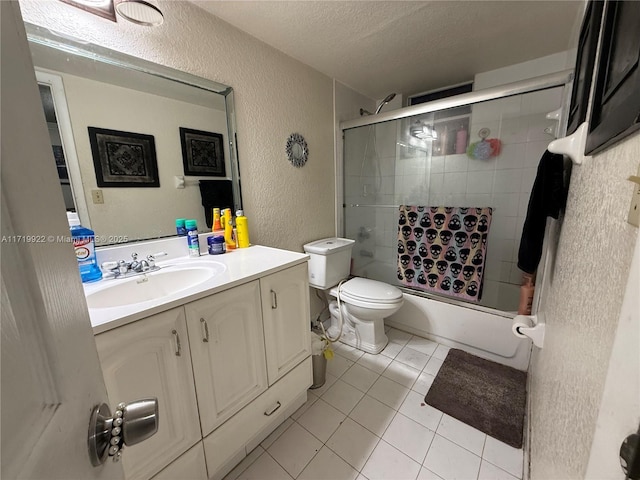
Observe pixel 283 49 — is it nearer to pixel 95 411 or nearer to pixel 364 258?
pixel 364 258

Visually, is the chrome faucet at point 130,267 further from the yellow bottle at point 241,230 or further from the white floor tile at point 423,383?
the white floor tile at point 423,383

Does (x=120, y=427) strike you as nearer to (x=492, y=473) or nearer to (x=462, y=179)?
(x=492, y=473)

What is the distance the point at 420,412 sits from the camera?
1368mm

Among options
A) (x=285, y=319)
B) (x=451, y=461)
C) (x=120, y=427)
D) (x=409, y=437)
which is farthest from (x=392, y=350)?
(x=120, y=427)

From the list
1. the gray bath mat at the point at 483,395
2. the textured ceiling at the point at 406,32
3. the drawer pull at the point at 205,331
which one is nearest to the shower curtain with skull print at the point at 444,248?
the gray bath mat at the point at 483,395

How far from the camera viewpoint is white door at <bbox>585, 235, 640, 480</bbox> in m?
0.24

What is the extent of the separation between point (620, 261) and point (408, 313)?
1.81 m

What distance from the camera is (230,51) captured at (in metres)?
1.39

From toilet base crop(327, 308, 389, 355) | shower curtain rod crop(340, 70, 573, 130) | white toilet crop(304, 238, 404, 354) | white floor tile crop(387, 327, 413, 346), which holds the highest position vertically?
shower curtain rod crop(340, 70, 573, 130)

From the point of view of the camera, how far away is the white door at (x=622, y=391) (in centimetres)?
24

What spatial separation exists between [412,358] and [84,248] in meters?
1.90

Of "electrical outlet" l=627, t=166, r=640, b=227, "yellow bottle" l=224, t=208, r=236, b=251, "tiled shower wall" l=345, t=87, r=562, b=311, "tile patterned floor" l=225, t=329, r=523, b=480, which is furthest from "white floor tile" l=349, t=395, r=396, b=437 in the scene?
"electrical outlet" l=627, t=166, r=640, b=227

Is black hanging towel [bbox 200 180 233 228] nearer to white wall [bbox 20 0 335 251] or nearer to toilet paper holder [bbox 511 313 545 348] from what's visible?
white wall [bbox 20 0 335 251]

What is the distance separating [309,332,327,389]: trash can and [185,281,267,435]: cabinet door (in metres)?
0.43
